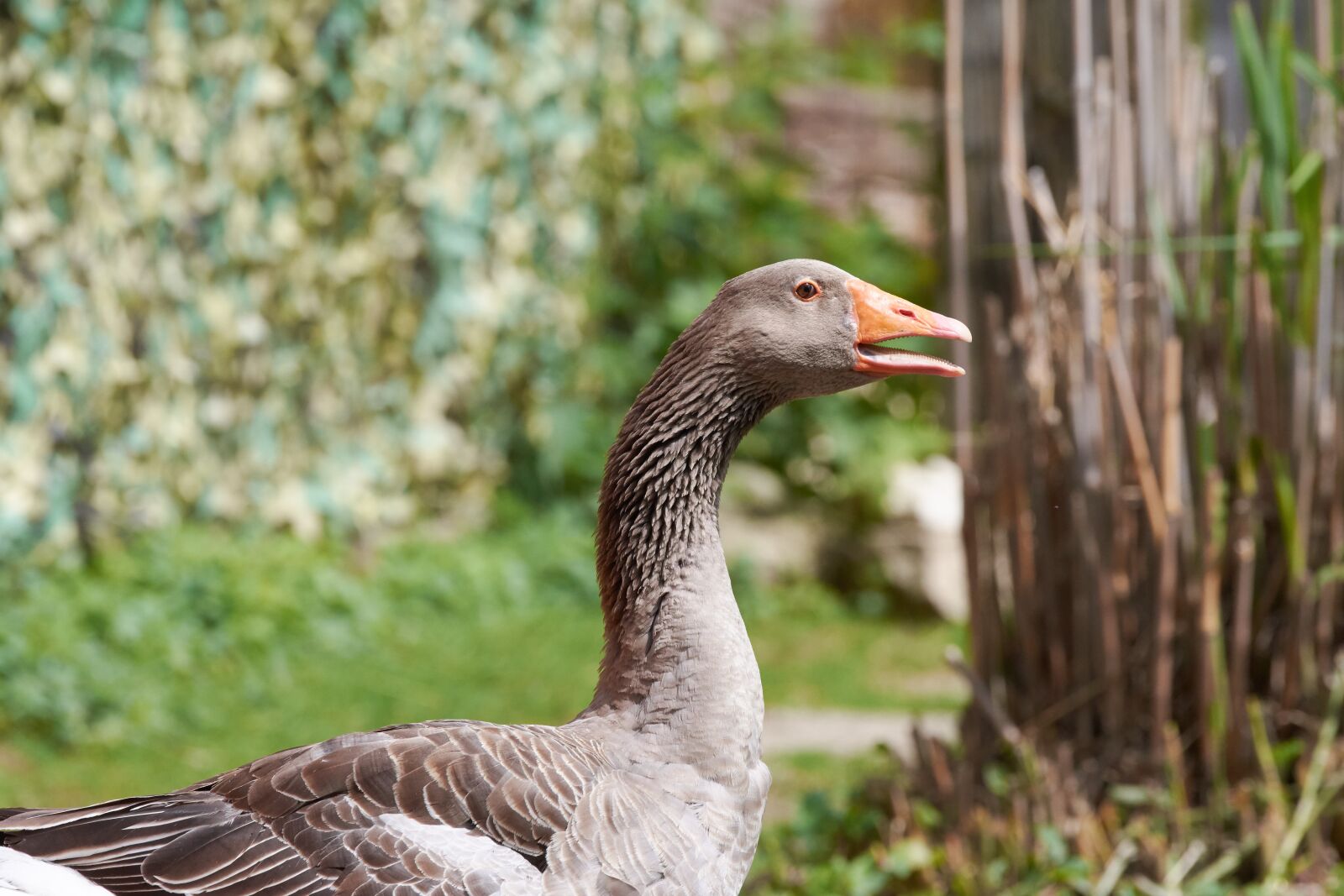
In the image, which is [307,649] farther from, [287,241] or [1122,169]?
[1122,169]

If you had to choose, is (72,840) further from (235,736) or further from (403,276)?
(403,276)

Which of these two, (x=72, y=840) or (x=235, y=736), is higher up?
(x=72, y=840)

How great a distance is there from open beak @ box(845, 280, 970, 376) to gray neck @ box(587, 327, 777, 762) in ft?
0.78

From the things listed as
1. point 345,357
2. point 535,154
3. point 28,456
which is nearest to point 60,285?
point 28,456

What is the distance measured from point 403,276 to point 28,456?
2.34 metres

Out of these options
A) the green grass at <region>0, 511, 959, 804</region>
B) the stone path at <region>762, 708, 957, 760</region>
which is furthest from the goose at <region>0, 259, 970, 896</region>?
the stone path at <region>762, 708, 957, 760</region>

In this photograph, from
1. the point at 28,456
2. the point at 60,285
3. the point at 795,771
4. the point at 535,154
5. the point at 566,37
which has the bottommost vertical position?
the point at 795,771

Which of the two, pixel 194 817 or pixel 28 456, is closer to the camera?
pixel 194 817

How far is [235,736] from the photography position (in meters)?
5.57

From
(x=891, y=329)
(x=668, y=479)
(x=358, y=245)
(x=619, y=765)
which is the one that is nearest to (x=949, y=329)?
(x=891, y=329)

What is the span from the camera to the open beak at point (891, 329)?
2.76 metres

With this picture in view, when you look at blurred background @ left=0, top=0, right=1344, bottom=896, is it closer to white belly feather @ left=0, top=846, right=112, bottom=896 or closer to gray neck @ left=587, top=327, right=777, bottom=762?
gray neck @ left=587, top=327, right=777, bottom=762

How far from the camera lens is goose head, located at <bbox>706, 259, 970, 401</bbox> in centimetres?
279

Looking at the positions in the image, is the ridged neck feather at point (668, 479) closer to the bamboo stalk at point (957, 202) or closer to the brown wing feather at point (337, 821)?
the brown wing feather at point (337, 821)
